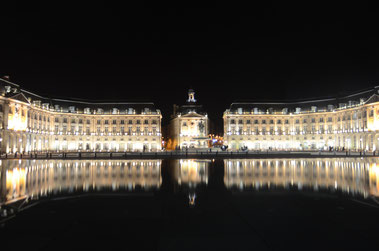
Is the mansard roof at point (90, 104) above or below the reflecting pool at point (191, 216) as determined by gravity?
above

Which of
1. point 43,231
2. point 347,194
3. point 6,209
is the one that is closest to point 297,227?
point 347,194

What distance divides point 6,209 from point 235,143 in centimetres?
8890

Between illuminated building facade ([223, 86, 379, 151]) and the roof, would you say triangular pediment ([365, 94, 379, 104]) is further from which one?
illuminated building facade ([223, 86, 379, 151])

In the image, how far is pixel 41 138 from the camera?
75.6m

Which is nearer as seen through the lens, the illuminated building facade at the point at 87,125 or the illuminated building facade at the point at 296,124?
the illuminated building facade at the point at 87,125

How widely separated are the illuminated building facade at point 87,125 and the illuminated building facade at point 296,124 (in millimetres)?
27171

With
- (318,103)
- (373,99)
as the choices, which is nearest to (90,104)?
(318,103)

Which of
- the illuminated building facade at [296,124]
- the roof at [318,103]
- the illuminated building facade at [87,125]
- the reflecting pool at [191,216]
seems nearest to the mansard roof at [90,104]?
the illuminated building facade at [87,125]

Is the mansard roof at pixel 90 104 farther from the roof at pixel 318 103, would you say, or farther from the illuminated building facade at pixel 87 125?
the roof at pixel 318 103

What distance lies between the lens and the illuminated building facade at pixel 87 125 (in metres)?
72.8

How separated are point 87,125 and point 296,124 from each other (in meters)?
67.7

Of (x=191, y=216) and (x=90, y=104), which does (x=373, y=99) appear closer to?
(x=191, y=216)

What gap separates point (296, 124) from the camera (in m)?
94.9

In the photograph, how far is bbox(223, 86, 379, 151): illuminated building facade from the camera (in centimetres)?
7913
